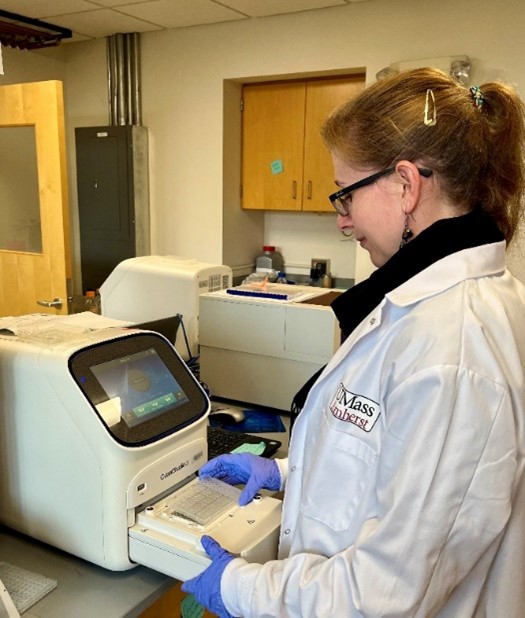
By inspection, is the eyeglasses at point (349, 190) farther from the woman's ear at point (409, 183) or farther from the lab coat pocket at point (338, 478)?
the lab coat pocket at point (338, 478)

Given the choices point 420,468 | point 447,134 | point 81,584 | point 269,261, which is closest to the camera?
point 420,468

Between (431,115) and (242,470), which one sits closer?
(431,115)

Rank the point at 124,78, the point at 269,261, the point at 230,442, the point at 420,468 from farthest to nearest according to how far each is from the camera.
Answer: the point at 269,261 → the point at 124,78 → the point at 230,442 → the point at 420,468

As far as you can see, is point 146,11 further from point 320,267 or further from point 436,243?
point 436,243

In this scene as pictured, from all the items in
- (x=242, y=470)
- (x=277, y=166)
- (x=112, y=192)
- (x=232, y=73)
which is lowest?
(x=242, y=470)

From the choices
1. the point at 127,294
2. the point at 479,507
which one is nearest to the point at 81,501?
the point at 479,507

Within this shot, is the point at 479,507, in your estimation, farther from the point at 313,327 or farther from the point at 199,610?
the point at 313,327

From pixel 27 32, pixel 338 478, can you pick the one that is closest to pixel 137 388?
pixel 338 478

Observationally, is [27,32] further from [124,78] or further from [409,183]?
[409,183]

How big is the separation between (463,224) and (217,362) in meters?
1.14

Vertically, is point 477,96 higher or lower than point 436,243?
higher

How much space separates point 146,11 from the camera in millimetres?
3088

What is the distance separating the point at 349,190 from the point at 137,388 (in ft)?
1.65

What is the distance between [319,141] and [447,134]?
2.61 m
